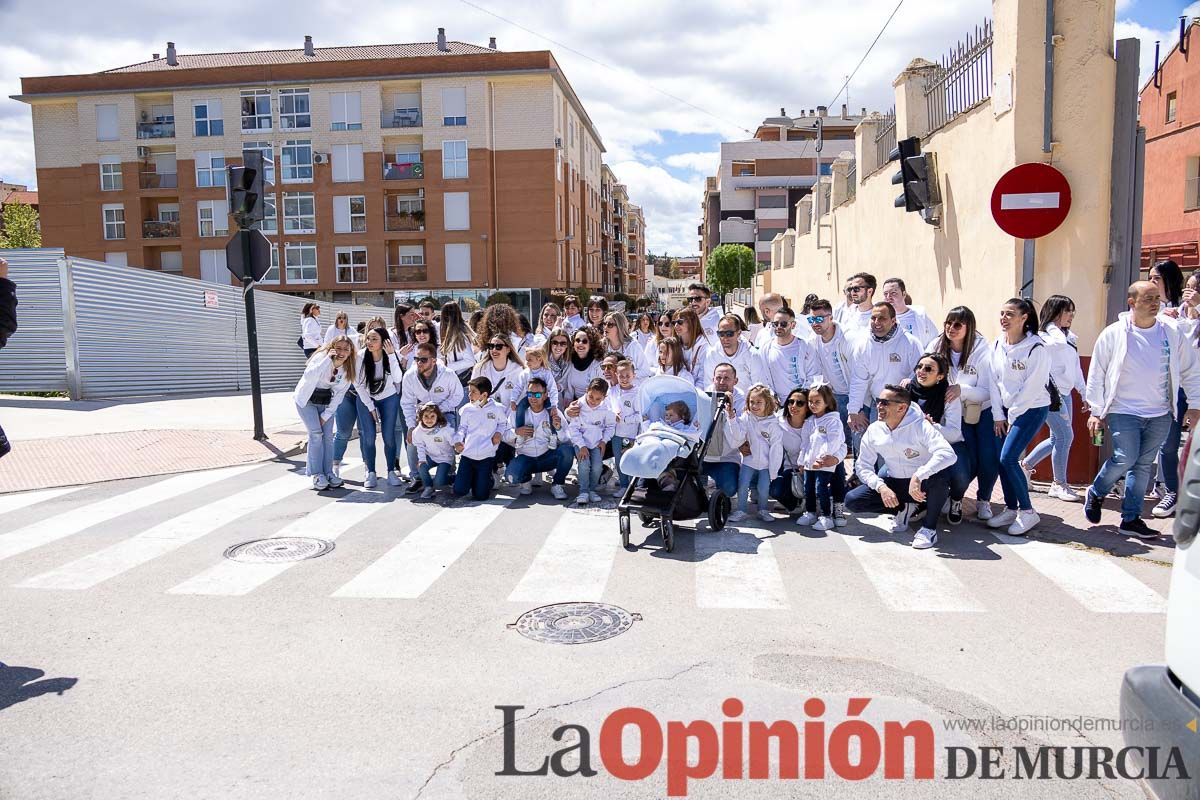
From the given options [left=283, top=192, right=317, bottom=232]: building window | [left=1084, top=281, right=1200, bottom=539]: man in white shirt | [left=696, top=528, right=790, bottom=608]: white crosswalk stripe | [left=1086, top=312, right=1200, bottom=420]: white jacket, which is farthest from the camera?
[left=283, top=192, right=317, bottom=232]: building window

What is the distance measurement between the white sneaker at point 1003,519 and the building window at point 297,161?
1930 inches

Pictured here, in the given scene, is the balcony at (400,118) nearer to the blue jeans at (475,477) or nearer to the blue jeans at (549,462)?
the blue jeans at (549,462)

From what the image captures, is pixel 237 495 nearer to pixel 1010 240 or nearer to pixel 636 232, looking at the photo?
pixel 1010 240

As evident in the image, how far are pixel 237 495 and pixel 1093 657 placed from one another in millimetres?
7568

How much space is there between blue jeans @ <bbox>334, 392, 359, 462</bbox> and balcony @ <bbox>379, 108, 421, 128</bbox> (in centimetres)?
4320

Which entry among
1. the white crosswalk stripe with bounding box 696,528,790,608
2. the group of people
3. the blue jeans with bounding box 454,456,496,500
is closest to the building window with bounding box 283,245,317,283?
the group of people

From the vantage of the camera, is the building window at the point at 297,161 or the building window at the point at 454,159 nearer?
the building window at the point at 454,159

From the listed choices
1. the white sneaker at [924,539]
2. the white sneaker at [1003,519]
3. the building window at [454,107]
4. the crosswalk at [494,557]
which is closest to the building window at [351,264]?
the building window at [454,107]

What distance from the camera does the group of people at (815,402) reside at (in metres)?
6.97

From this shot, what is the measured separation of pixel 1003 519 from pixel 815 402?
1.78 m

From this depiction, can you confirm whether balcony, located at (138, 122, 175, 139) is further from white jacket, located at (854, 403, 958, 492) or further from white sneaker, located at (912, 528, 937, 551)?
white sneaker, located at (912, 528, 937, 551)

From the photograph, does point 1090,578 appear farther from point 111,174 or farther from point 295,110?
point 111,174

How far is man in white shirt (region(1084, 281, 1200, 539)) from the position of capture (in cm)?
676

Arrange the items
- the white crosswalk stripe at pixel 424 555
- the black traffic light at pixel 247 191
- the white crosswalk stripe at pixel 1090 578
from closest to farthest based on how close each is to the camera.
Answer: the white crosswalk stripe at pixel 1090 578 < the white crosswalk stripe at pixel 424 555 < the black traffic light at pixel 247 191
